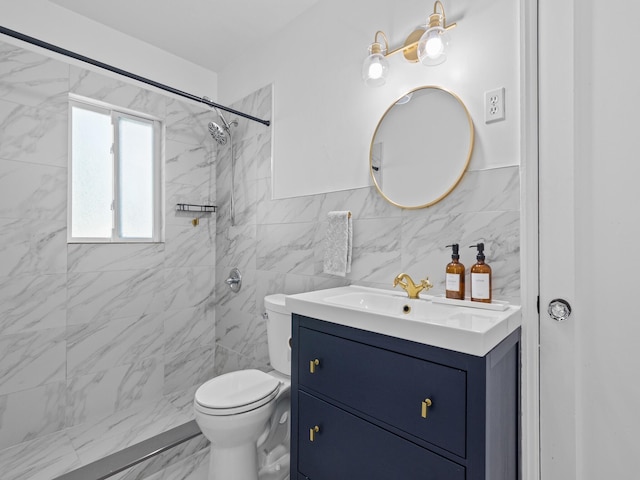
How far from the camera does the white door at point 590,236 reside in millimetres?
1020

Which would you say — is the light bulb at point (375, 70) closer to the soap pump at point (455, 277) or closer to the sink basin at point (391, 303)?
the soap pump at point (455, 277)

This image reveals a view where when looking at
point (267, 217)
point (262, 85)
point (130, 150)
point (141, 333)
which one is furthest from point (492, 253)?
point (130, 150)

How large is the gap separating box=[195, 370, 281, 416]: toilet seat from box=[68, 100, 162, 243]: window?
4.23 ft

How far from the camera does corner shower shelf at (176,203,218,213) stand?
2482 millimetres

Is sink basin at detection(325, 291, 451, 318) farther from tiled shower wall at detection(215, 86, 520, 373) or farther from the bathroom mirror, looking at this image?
the bathroom mirror

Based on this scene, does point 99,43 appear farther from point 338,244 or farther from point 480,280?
point 480,280

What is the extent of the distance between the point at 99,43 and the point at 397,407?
267cm

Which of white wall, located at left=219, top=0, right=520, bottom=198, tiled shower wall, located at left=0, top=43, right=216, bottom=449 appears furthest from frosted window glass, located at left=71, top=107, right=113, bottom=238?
white wall, located at left=219, top=0, right=520, bottom=198

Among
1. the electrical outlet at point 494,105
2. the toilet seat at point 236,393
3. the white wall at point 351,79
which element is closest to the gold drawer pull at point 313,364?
the toilet seat at point 236,393

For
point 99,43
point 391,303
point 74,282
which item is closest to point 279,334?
point 391,303

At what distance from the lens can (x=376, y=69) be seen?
1493 millimetres

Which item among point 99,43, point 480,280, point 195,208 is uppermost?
point 99,43

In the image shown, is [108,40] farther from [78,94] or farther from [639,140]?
[639,140]

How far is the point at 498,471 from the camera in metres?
0.98
